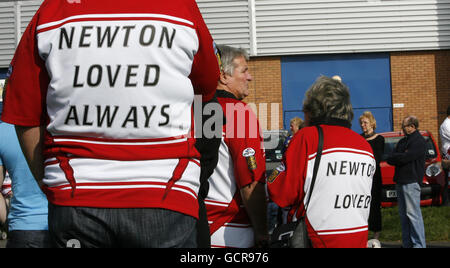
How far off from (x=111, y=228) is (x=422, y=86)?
16.0 metres

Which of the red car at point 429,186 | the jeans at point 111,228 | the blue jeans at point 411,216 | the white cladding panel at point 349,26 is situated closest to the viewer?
the jeans at point 111,228

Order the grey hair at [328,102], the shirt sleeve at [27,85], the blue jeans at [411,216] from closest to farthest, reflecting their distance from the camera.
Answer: the shirt sleeve at [27,85], the grey hair at [328,102], the blue jeans at [411,216]

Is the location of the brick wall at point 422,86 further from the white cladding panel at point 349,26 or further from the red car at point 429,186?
the red car at point 429,186

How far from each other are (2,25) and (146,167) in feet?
55.5

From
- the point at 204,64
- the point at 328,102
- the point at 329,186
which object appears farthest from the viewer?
the point at 328,102

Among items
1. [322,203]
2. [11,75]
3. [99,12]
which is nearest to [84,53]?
[99,12]

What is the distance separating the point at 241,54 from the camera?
3.42 m

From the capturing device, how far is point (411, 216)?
7184mm

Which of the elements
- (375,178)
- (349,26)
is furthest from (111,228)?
(349,26)

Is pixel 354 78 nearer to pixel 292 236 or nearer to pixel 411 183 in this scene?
pixel 411 183

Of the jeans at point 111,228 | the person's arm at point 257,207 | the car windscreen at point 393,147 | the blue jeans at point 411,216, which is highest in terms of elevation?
the jeans at point 111,228

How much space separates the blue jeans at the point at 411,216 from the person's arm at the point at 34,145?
634 cm

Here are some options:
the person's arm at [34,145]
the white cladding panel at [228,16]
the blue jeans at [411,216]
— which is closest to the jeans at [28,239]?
the person's arm at [34,145]

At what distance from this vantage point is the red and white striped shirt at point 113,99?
1578 millimetres
